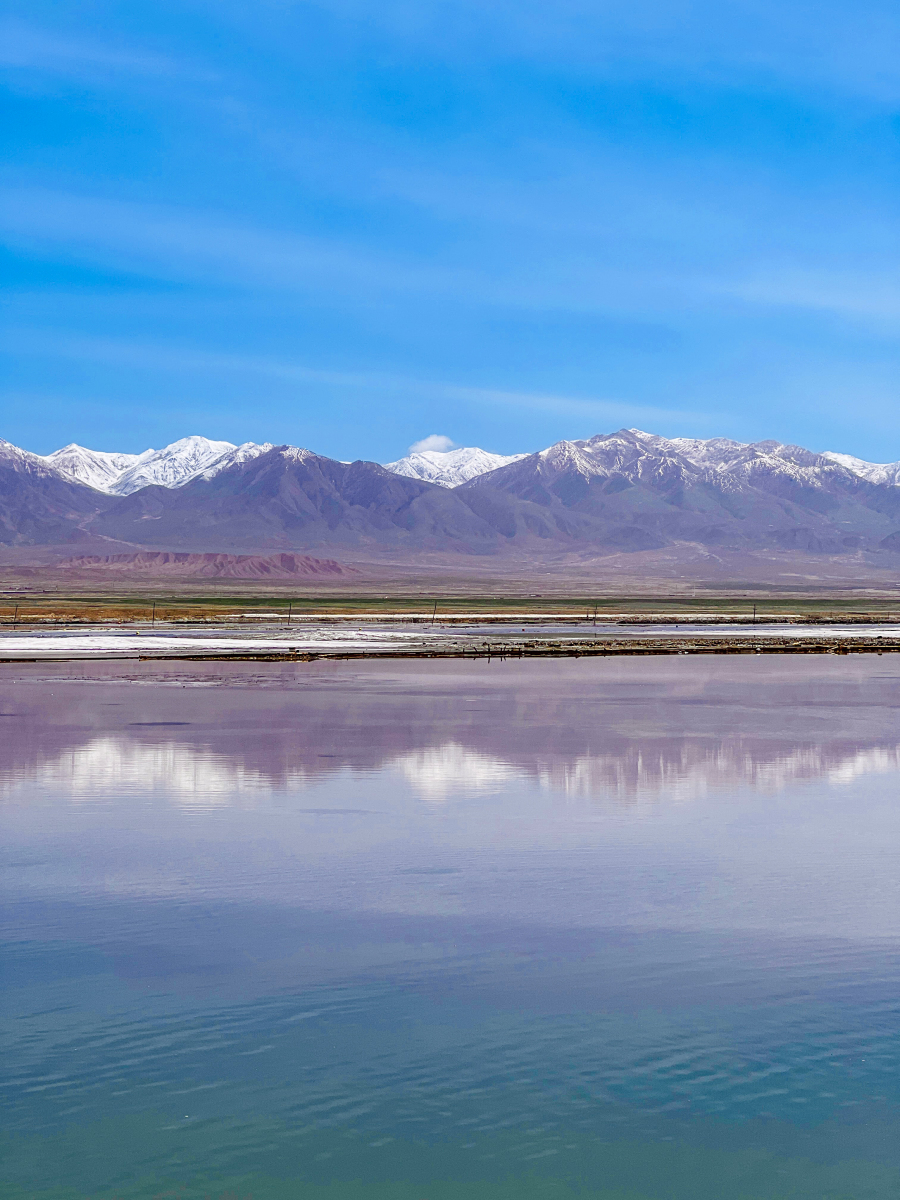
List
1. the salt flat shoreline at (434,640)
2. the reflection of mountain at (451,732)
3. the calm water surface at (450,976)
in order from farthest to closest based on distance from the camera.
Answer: the salt flat shoreline at (434,640), the reflection of mountain at (451,732), the calm water surface at (450,976)

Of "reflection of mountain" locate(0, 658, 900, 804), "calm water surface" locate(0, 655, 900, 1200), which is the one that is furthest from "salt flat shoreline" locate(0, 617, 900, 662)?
"calm water surface" locate(0, 655, 900, 1200)

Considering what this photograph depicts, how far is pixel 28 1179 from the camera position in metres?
6.91

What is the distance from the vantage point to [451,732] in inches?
995

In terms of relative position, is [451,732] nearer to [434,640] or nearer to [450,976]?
Answer: [450,976]

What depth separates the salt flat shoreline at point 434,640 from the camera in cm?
5272

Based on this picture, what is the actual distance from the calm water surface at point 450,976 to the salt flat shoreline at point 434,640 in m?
31.0

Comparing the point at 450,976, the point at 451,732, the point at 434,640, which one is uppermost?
the point at 450,976

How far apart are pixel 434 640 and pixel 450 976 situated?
2101 inches

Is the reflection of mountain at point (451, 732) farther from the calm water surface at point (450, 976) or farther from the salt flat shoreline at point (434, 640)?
the salt flat shoreline at point (434, 640)

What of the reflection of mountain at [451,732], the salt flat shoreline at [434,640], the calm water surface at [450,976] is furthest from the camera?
the salt flat shoreline at [434,640]

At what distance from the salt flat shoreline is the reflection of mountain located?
11.0m

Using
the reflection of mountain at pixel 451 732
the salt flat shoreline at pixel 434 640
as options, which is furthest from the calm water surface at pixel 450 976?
the salt flat shoreline at pixel 434 640

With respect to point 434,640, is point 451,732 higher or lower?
higher

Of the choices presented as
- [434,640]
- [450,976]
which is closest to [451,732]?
[450,976]
